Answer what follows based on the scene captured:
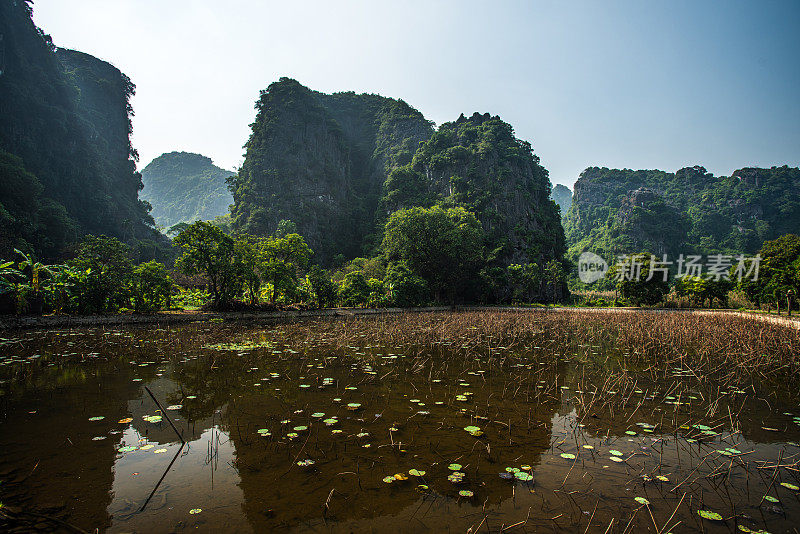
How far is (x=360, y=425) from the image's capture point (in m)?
4.34

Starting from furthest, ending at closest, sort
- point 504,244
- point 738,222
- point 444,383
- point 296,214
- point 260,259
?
point 738,222 → point 296,214 → point 504,244 → point 260,259 → point 444,383

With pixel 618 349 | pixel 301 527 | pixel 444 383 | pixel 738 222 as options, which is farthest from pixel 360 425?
pixel 738 222

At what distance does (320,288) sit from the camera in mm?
21250

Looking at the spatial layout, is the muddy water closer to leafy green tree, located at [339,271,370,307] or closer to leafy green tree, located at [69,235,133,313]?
leafy green tree, located at [69,235,133,313]

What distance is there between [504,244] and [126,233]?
55.1 meters

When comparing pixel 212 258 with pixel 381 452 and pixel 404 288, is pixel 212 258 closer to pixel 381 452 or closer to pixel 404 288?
pixel 404 288

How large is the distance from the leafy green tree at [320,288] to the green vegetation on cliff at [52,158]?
2895 cm

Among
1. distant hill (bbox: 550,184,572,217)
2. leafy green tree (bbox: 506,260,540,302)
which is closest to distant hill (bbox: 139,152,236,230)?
leafy green tree (bbox: 506,260,540,302)

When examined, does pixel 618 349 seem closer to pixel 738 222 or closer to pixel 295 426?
pixel 295 426

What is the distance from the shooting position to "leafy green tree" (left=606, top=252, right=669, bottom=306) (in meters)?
30.8

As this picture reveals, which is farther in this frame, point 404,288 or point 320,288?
point 404,288

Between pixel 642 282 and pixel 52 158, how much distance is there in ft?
240

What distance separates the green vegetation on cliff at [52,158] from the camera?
33375 millimetres

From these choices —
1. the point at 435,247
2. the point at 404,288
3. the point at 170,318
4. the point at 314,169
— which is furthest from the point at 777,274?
the point at 314,169
